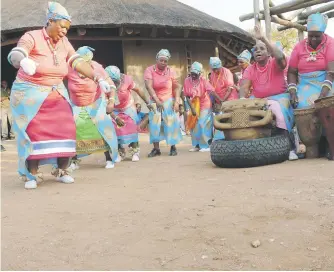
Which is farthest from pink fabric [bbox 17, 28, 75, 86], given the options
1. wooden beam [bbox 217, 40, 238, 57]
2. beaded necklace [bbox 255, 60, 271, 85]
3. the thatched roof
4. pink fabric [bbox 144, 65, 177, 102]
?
wooden beam [bbox 217, 40, 238, 57]

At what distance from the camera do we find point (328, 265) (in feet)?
7.63

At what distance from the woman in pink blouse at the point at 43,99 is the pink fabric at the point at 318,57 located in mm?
2543

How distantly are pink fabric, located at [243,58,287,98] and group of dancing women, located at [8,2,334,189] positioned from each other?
0.01 metres

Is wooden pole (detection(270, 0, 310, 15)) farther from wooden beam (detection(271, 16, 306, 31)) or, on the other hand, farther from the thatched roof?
the thatched roof

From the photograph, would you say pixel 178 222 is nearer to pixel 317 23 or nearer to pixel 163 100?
pixel 317 23

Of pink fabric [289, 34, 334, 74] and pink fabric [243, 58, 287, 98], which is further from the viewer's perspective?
pink fabric [243, 58, 287, 98]

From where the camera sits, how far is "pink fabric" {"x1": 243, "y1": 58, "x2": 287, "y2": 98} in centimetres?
648

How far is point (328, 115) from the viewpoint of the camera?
5613mm

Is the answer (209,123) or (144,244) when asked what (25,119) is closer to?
(144,244)

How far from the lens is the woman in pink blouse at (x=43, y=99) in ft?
16.9

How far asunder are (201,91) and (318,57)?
116 inches

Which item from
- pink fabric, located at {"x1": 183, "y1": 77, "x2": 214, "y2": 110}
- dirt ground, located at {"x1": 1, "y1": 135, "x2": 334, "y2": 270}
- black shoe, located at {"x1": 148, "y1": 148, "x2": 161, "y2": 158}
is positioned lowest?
black shoe, located at {"x1": 148, "y1": 148, "x2": 161, "y2": 158}

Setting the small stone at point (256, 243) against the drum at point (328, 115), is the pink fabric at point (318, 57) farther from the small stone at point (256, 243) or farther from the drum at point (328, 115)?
the small stone at point (256, 243)

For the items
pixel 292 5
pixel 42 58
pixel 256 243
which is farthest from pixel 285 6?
pixel 256 243
